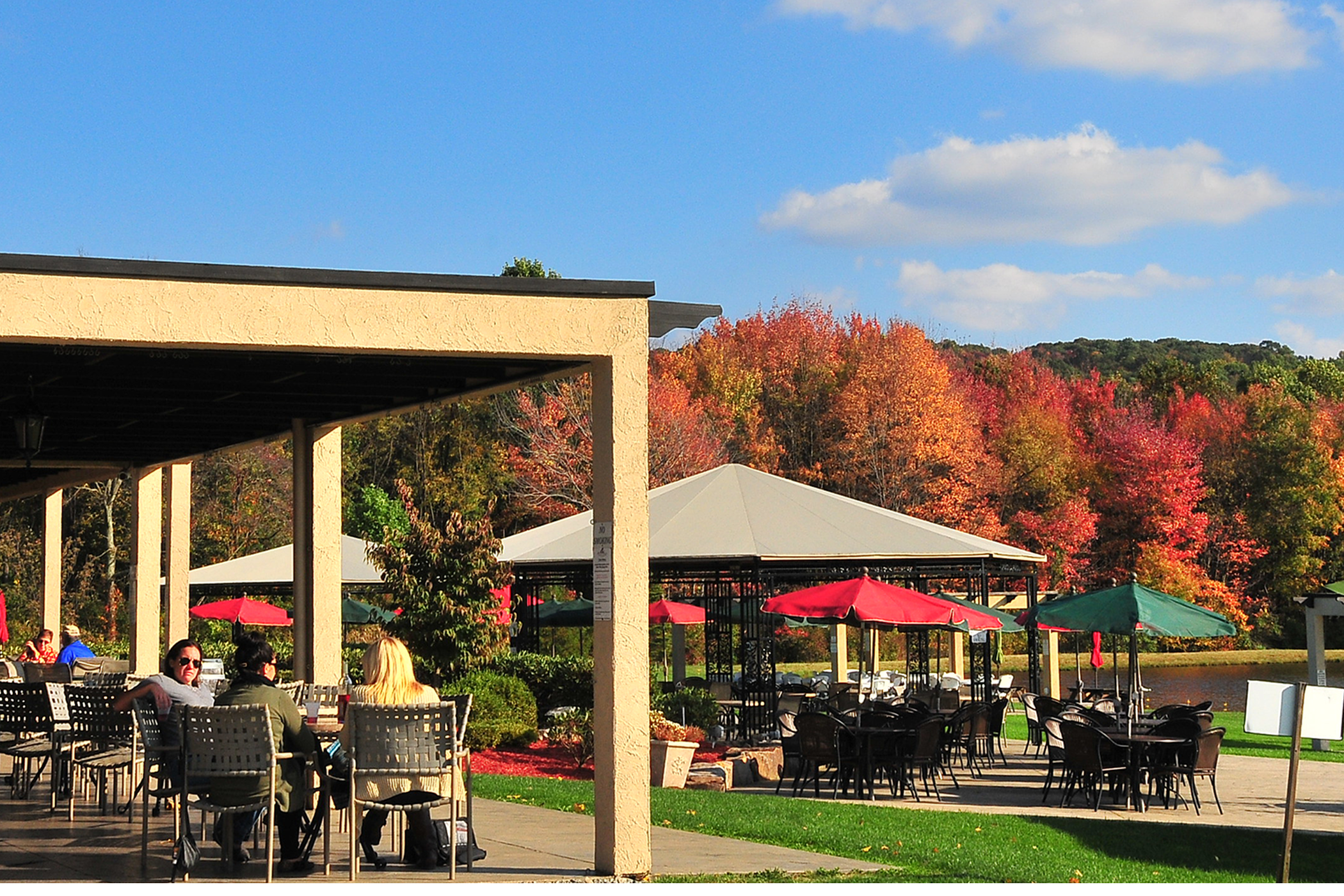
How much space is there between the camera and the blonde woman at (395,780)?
8.15 m

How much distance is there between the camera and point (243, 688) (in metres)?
8.21

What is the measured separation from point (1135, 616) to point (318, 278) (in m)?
10.8

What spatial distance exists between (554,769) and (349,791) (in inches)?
333

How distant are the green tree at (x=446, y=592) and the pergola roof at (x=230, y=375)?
11.4ft

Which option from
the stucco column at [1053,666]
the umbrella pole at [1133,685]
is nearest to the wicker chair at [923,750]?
the umbrella pole at [1133,685]

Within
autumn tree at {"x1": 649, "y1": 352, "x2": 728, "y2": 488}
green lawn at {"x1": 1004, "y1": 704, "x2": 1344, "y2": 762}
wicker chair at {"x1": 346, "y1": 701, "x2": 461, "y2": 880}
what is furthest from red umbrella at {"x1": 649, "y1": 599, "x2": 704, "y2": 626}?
autumn tree at {"x1": 649, "y1": 352, "x2": 728, "y2": 488}

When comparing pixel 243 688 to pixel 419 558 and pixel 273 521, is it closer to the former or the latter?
pixel 419 558

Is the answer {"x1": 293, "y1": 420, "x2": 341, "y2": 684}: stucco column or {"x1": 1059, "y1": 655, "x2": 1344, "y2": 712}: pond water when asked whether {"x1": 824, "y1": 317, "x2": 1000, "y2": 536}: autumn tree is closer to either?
{"x1": 1059, "y1": 655, "x2": 1344, "y2": 712}: pond water

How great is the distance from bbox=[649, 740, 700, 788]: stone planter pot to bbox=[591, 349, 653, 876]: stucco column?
602cm

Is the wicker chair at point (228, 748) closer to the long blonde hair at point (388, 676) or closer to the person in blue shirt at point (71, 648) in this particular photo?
the long blonde hair at point (388, 676)

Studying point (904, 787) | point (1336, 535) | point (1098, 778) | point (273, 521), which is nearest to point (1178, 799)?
point (1098, 778)

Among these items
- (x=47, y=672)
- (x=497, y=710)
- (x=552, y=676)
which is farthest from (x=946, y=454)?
(x=47, y=672)

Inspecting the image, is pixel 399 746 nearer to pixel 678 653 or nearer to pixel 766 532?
pixel 766 532

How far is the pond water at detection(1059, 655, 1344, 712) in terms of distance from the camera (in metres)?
32.9
